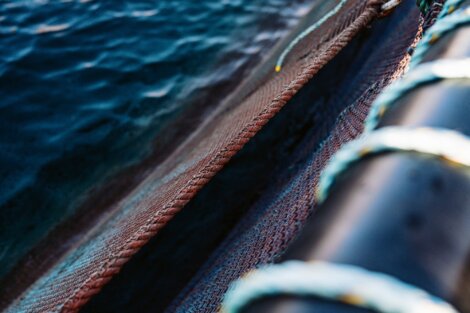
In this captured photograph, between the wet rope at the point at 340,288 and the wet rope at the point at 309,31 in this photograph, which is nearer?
the wet rope at the point at 340,288

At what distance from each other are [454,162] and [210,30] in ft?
18.5

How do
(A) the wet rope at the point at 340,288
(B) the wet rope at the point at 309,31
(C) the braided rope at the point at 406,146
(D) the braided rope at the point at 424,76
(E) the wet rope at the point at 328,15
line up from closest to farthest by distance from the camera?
1. (A) the wet rope at the point at 340,288
2. (C) the braided rope at the point at 406,146
3. (D) the braided rope at the point at 424,76
4. (E) the wet rope at the point at 328,15
5. (B) the wet rope at the point at 309,31

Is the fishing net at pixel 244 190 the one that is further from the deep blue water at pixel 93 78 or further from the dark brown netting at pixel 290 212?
the deep blue water at pixel 93 78

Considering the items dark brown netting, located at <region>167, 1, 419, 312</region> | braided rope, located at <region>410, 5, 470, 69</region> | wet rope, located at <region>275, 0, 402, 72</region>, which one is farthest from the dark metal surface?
wet rope, located at <region>275, 0, 402, 72</region>

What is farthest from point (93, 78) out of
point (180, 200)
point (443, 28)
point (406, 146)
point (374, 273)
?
point (374, 273)

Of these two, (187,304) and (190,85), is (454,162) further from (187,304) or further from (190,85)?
(190,85)

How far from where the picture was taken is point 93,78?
5.06m

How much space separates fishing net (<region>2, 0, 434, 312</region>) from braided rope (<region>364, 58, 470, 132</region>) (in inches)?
25.7

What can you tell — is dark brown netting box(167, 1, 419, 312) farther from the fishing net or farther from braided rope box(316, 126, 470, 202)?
braided rope box(316, 126, 470, 202)

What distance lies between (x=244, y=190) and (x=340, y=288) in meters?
2.73

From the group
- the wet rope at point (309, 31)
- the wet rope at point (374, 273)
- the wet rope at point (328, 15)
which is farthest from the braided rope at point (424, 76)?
the wet rope at point (309, 31)

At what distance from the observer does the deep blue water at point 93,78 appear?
3887 millimetres

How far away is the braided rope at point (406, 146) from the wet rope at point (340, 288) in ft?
0.55

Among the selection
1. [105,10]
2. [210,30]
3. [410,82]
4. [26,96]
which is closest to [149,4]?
[105,10]
